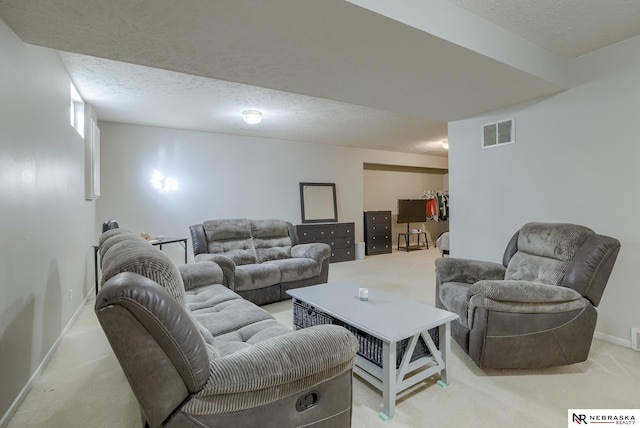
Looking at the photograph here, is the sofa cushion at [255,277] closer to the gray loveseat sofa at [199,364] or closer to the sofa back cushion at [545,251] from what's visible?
the gray loveseat sofa at [199,364]

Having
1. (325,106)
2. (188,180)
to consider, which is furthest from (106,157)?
(325,106)

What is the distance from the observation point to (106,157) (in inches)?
187

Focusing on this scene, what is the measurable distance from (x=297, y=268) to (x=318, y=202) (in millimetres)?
3049

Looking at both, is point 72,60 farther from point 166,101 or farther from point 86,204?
point 86,204

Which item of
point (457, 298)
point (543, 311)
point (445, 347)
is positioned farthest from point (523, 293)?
point (445, 347)

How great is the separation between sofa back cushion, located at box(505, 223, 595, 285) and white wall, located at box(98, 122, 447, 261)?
436 cm

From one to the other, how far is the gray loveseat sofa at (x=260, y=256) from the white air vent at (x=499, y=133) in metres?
2.32

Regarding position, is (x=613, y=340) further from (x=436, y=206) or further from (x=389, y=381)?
(x=436, y=206)

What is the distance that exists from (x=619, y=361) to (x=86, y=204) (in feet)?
17.8

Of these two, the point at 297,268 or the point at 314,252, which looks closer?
the point at 297,268

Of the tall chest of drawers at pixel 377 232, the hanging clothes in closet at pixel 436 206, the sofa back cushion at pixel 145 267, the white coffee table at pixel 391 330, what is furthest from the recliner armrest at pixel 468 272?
the hanging clothes in closet at pixel 436 206

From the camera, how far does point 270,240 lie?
14.2 ft

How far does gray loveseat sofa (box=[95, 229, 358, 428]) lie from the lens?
3.13ft

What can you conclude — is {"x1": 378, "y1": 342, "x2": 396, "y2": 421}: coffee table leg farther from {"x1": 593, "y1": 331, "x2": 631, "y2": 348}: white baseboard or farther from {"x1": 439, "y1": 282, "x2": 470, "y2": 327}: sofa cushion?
{"x1": 593, "y1": 331, "x2": 631, "y2": 348}: white baseboard
